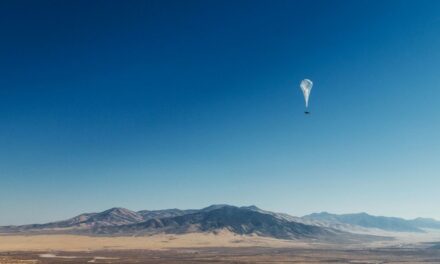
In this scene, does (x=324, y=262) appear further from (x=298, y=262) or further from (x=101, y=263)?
(x=101, y=263)

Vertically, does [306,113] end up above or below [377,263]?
above

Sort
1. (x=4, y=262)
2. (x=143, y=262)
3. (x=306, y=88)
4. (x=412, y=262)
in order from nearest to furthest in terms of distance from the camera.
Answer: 1. (x=306, y=88)
2. (x=4, y=262)
3. (x=143, y=262)
4. (x=412, y=262)

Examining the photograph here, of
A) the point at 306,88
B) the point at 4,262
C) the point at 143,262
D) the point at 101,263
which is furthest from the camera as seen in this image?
the point at 143,262

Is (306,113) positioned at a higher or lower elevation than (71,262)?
higher

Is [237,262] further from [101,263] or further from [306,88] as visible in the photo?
[306,88]

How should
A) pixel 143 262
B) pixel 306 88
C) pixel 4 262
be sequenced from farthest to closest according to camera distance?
pixel 143 262, pixel 4 262, pixel 306 88

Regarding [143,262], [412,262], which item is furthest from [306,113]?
[412,262]

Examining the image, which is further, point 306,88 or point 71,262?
point 71,262

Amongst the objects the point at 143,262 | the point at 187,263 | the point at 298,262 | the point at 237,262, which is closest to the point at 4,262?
the point at 143,262

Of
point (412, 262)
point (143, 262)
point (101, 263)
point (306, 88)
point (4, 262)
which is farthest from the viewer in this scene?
point (412, 262)
